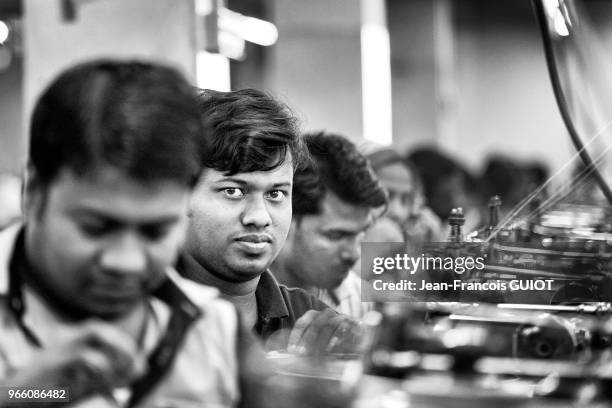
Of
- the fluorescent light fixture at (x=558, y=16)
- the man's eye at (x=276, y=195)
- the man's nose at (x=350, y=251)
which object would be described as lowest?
the man's nose at (x=350, y=251)

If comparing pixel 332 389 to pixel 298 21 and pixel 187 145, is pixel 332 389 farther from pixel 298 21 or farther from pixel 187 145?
pixel 298 21

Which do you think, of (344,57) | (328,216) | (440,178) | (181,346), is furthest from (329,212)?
(344,57)

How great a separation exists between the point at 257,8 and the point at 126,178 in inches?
260

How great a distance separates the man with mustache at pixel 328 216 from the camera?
160cm

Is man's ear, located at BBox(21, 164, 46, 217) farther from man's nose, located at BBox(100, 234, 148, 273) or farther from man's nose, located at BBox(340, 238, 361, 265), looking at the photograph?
man's nose, located at BBox(340, 238, 361, 265)

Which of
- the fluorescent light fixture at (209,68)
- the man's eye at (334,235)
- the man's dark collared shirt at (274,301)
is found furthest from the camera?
the fluorescent light fixture at (209,68)

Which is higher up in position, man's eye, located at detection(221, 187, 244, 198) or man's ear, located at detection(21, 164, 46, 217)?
man's ear, located at detection(21, 164, 46, 217)

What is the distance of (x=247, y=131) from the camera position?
1.42 meters

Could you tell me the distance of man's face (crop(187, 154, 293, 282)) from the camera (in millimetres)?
1405

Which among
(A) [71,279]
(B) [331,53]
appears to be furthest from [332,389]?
(B) [331,53]

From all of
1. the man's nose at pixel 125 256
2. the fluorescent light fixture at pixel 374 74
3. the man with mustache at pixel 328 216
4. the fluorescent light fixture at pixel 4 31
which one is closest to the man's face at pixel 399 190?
the man with mustache at pixel 328 216

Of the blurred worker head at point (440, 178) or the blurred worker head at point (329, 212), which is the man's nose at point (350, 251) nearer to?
the blurred worker head at point (329, 212)

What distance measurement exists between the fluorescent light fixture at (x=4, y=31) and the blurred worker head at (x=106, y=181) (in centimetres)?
127

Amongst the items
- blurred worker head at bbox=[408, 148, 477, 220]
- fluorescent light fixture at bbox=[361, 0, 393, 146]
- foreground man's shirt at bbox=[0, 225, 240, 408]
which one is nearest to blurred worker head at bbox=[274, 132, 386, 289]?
foreground man's shirt at bbox=[0, 225, 240, 408]
